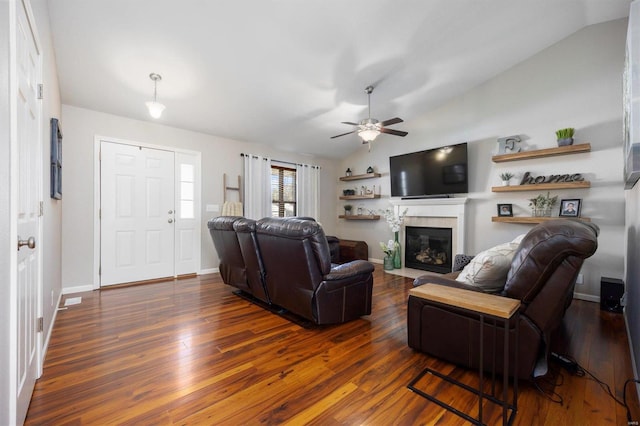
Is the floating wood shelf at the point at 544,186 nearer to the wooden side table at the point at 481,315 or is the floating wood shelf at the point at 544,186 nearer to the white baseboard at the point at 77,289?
the wooden side table at the point at 481,315

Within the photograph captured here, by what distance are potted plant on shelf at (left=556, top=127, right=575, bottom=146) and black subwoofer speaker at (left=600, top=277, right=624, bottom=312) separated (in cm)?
180

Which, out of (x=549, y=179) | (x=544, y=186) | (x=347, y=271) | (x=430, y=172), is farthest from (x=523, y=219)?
(x=347, y=271)

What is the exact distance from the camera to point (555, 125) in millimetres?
3893

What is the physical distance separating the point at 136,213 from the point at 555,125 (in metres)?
6.34

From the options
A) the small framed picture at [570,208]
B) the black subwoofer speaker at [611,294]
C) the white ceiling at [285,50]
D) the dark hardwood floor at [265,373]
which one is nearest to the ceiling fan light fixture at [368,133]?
the white ceiling at [285,50]

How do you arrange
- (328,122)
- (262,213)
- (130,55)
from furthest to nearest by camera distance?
(262,213)
(328,122)
(130,55)

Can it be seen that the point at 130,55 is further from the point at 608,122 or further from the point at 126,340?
the point at 608,122

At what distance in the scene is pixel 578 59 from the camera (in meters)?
3.71

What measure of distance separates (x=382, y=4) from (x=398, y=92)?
71.7 inches

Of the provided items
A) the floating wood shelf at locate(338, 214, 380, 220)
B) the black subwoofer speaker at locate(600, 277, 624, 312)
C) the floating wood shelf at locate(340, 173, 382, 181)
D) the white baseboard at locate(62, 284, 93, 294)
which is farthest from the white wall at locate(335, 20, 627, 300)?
the white baseboard at locate(62, 284, 93, 294)

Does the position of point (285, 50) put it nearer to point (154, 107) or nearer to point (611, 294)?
point (154, 107)

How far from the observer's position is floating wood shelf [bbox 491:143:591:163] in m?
3.57

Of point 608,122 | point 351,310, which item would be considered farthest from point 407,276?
point 608,122

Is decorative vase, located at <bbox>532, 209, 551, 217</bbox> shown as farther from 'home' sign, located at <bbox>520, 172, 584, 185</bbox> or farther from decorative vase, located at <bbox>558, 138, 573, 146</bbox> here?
decorative vase, located at <bbox>558, 138, 573, 146</bbox>
